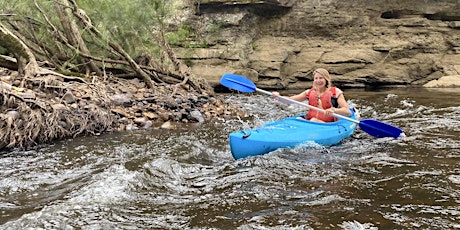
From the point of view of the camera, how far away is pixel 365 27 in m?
12.5

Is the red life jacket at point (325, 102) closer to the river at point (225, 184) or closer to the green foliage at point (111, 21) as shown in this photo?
the river at point (225, 184)

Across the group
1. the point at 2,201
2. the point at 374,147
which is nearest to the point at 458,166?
the point at 374,147

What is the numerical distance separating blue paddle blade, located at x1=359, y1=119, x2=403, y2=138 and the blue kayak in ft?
0.72

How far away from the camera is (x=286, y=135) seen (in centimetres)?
431

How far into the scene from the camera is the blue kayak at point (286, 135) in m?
3.98

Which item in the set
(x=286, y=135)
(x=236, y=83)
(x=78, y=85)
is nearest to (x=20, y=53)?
(x=78, y=85)

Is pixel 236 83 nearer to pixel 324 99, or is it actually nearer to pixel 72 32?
pixel 324 99

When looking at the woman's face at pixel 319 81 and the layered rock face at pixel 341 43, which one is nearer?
the woman's face at pixel 319 81

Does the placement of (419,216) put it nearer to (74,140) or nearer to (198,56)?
(74,140)

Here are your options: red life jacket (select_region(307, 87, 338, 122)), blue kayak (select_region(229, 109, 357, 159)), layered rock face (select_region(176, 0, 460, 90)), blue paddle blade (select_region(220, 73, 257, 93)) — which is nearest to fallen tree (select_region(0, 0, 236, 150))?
blue paddle blade (select_region(220, 73, 257, 93))

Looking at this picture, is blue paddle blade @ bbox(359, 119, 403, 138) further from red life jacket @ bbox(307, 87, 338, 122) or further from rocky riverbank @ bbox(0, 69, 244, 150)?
rocky riverbank @ bbox(0, 69, 244, 150)

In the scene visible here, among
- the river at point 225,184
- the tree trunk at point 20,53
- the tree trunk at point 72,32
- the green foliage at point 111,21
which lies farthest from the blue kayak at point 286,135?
the tree trunk at point 72,32

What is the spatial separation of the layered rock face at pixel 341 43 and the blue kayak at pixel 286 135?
7.16 meters

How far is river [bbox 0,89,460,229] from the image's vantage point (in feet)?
8.20
